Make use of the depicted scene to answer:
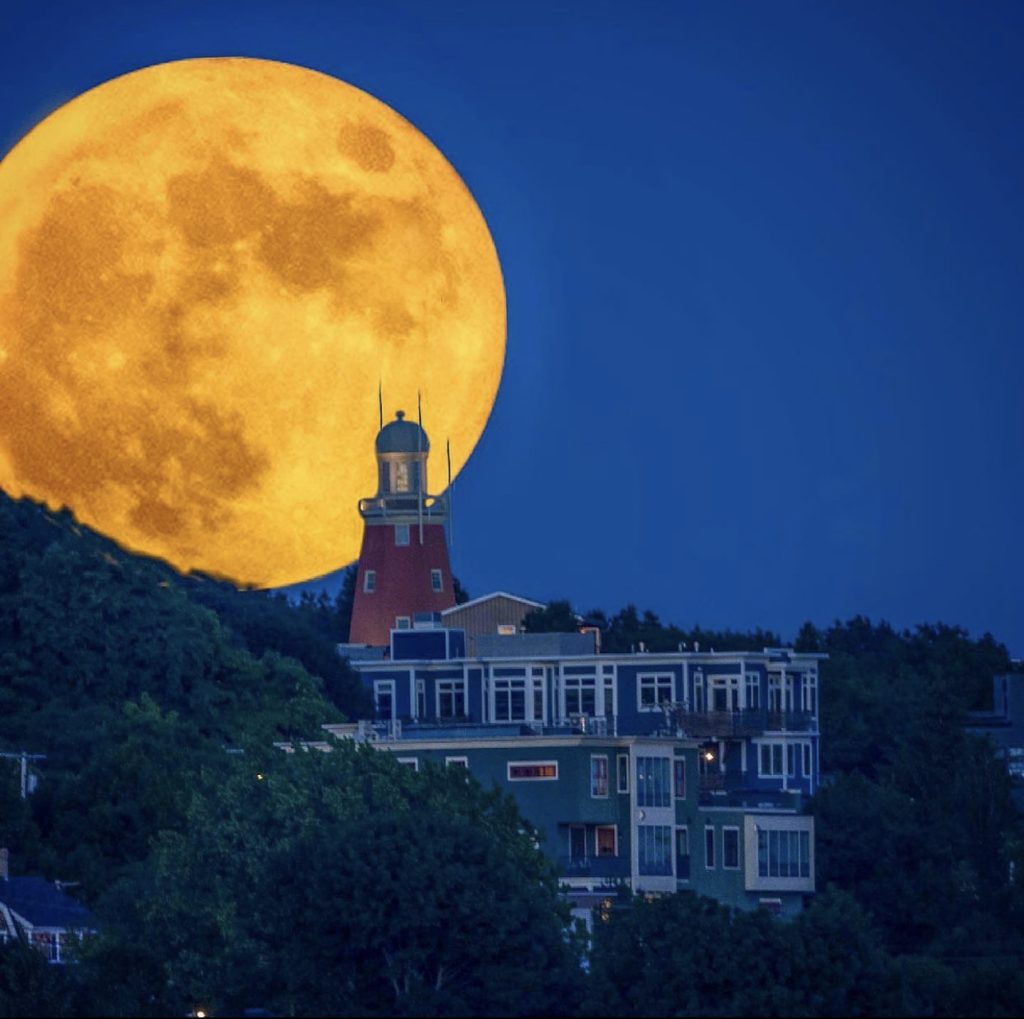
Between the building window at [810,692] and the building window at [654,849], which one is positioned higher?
the building window at [810,692]

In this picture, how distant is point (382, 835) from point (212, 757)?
965 inches

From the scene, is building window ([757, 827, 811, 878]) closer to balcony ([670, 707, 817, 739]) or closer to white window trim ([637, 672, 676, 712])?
balcony ([670, 707, 817, 739])

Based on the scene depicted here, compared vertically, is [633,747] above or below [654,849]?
above

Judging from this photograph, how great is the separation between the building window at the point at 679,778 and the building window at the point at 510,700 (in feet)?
43.8

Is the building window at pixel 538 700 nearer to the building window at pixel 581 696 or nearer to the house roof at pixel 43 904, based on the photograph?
the building window at pixel 581 696

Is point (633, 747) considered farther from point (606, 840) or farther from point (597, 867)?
point (597, 867)

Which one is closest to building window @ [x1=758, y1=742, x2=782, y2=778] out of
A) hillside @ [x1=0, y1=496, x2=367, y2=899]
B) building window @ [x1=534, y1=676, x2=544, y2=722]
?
building window @ [x1=534, y1=676, x2=544, y2=722]

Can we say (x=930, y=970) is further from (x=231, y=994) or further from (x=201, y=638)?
(x=201, y=638)

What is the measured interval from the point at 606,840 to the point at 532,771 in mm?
2581

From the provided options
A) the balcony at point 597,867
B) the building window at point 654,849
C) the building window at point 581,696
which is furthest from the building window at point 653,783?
the building window at point 581,696

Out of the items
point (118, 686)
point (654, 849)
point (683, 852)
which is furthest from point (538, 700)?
point (654, 849)

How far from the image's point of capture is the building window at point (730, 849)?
101 m

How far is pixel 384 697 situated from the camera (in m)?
121

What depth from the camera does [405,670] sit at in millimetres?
119250
